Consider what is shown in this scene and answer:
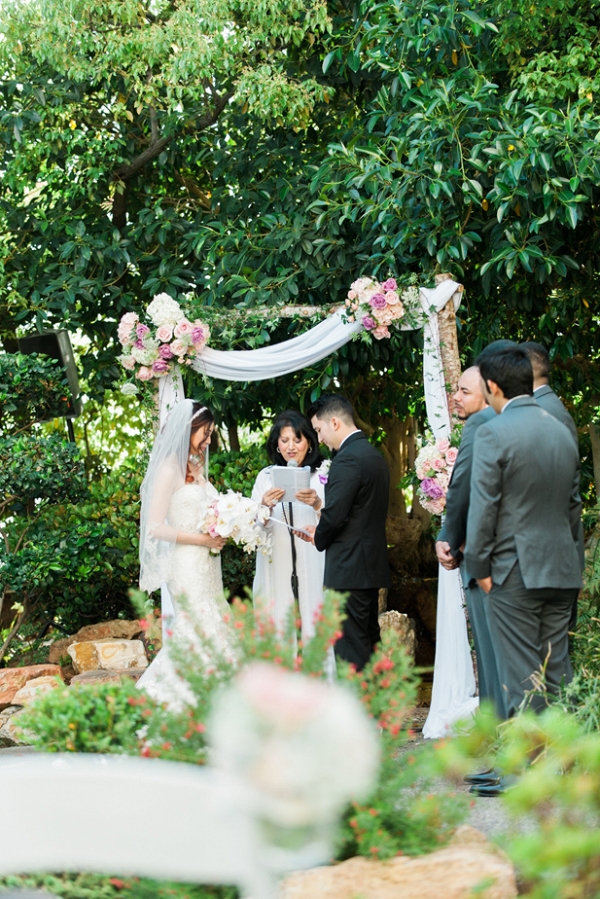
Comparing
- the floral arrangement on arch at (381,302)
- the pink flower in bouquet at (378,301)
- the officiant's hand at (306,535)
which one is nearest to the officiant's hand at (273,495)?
the officiant's hand at (306,535)

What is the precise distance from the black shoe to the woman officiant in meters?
2.14

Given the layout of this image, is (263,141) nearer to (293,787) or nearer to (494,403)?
(494,403)

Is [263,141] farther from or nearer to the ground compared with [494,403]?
farther from the ground

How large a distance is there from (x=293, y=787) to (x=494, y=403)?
2.90 meters

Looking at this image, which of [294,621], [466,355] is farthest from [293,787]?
[466,355]

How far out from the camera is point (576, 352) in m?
8.10

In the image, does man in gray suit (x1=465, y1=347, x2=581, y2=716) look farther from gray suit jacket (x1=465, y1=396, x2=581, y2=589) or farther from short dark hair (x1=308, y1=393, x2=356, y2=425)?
short dark hair (x1=308, y1=393, x2=356, y2=425)

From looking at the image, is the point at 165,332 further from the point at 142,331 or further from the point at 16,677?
the point at 16,677

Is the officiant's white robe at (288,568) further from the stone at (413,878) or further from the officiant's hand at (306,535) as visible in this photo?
the stone at (413,878)

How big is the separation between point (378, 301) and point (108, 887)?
458 centimetres

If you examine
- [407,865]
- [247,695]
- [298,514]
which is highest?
[298,514]

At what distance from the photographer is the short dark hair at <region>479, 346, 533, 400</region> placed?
432 centimetres

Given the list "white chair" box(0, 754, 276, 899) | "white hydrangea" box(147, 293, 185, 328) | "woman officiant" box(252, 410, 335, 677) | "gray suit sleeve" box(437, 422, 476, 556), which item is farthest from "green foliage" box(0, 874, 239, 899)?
"white hydrangea" box(147, 293, 185, 328)

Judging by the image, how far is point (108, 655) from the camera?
768 centimetres
